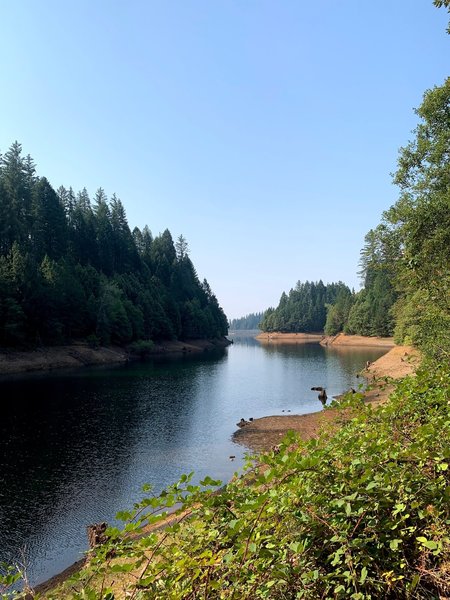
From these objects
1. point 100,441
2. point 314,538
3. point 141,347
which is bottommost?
point 100,441

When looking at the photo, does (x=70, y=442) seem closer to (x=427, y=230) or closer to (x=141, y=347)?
(x=427, y=230)

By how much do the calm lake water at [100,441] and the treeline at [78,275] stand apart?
Answer: 16074mm

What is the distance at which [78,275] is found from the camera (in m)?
91.8

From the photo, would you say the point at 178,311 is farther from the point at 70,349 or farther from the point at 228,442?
the point at 228,442

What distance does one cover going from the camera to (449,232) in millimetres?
19281

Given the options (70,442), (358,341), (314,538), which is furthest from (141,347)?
(314,538)

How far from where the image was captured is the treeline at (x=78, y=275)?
70.8m

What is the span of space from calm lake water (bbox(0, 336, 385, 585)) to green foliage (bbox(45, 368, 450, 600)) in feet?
10.0

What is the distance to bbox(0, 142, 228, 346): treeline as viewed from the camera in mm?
70750

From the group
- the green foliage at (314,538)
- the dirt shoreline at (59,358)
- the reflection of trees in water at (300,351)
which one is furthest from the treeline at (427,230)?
the reflection of trees in water at (300,351)

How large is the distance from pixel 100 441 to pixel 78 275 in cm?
6798

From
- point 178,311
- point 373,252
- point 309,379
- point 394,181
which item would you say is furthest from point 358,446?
point 178,311

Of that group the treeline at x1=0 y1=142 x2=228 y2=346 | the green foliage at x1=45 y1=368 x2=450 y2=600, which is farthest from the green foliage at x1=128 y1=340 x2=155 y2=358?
the green foliage at x1=45 y1=368 x2=450 y2=600

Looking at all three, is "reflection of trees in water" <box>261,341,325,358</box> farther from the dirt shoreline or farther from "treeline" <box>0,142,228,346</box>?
the dirt shoreline
